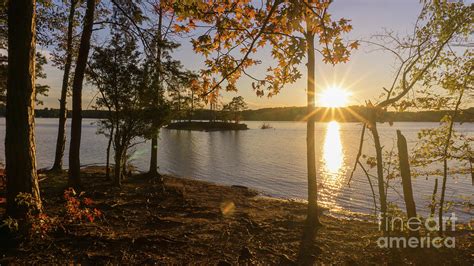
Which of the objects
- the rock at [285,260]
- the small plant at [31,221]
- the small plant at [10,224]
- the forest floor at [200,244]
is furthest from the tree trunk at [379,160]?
the small plant at [10,224]

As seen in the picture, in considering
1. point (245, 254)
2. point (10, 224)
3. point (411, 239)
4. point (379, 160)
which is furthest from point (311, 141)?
point (10, 224)

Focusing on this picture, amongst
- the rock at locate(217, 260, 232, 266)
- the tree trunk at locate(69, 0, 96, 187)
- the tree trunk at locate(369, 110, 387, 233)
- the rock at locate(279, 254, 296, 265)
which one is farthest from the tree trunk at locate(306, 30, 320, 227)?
the tree trunk at locate(69, 0, 96, 187)

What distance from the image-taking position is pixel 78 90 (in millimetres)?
12164

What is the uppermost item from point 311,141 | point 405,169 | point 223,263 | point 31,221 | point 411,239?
point 311,141

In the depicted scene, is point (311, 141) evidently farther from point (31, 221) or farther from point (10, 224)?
point (10, 224)

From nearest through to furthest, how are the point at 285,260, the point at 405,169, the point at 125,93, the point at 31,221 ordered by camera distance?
the point at 31,221, the point at 285,260, the point at 405,169, the point at 125,93

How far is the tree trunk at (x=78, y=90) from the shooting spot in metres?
11.8

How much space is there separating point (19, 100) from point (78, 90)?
667 cm

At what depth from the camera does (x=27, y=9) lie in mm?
5926

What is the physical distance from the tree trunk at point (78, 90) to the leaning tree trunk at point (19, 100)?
614 cm

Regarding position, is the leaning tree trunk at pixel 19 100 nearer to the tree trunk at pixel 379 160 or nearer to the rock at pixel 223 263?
the rock at pixel 223 263

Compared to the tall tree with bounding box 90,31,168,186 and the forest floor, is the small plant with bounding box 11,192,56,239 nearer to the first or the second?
the forest floor

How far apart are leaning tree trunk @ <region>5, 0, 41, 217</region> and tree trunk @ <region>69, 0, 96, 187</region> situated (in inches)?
242

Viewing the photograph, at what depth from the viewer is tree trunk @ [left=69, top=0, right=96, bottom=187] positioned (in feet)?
38.7
